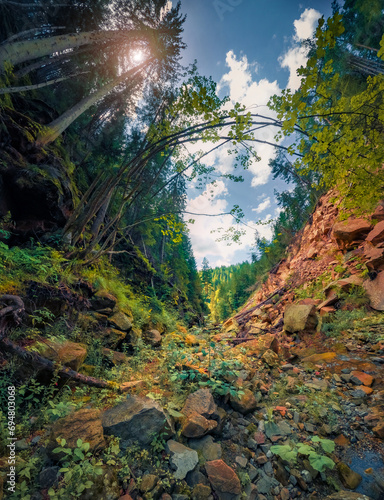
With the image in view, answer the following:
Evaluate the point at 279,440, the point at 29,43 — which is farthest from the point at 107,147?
the point at 279,440

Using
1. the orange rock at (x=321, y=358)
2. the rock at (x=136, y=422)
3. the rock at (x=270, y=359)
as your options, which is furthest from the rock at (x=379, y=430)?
the rock at (x=136, y=422)

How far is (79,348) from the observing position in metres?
3.27

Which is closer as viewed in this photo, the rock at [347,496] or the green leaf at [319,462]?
the rock at [347,496]

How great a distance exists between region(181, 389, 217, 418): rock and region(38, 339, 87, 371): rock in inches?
74.8

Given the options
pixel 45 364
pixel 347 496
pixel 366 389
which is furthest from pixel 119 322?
pixel 366 389

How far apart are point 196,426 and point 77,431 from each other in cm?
136

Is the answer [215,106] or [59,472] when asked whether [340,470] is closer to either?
[59,472]

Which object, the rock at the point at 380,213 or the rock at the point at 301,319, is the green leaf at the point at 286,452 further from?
the rock at the point at 380,213

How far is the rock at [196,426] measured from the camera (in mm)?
2264

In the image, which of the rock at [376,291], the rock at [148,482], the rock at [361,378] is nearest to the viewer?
the rock at [148,482]

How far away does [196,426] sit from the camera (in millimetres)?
2285

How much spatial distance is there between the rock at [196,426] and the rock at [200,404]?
0.12 m

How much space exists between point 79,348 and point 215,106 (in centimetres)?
507

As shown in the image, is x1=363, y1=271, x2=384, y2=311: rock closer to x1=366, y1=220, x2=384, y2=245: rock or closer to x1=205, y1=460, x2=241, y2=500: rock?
x1=366, y1=220, x2=384, y2=245: rock
